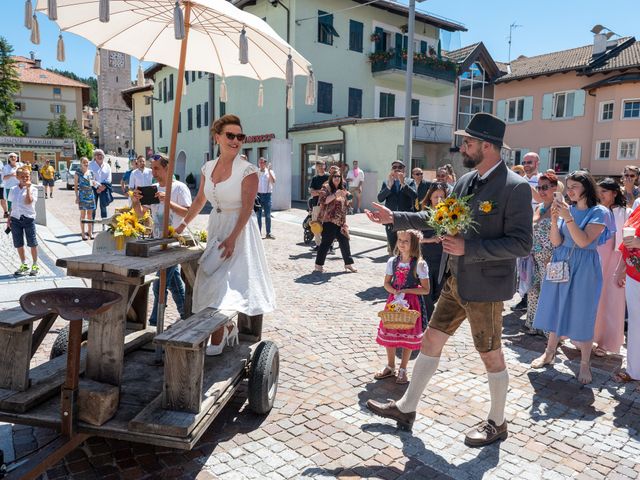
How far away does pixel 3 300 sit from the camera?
6.77 meters

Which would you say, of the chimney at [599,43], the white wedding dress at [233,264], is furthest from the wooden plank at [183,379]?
the chimney at [599,43]

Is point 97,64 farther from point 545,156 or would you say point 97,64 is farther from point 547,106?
point 547,106

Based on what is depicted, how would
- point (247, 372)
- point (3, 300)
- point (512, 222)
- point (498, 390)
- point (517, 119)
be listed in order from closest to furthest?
point (512, 222) → point (498, 390) → point (247, 372) → point (3, 300) → point (517, 119)

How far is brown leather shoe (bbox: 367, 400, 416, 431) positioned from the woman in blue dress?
6.63 ft

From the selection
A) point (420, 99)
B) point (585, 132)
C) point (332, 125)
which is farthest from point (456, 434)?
point (585, 132)

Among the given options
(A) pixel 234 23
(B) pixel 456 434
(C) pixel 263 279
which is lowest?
(B) pixel 456 434

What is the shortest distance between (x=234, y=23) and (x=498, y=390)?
3.77 m

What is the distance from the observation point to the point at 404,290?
4918 millimetres

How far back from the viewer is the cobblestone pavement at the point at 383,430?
333 centimetres

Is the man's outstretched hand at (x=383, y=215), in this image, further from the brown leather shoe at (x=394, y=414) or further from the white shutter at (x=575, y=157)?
the white shutter at (x=575, y=157)

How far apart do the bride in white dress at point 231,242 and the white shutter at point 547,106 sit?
32583 mm

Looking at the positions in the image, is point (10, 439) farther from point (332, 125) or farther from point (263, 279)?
point (332, 125)

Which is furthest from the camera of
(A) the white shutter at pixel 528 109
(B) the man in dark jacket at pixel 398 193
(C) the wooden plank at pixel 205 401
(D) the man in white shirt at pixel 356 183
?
(A) the white shutter at pixel 528 109

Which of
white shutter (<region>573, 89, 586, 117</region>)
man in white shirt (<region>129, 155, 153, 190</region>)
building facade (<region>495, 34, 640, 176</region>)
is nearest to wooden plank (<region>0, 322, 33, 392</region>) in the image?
man in white shirt (<region>129, 155, 153, 190</region>)
